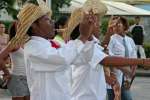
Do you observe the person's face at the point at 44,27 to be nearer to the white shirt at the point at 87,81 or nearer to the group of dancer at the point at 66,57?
the group of dancer at the point at 66,57

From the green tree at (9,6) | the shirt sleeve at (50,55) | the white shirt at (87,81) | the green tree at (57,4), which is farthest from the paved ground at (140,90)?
the shirt sleeve at (50,55)

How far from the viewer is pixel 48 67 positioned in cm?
440

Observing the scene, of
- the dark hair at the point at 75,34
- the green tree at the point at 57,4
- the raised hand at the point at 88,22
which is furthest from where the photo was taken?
the green tree at the point at 57,4

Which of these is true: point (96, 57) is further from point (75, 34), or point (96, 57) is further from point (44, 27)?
point (44, 27)

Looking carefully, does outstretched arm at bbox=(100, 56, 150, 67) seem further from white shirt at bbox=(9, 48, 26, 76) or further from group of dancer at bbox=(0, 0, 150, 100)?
white shirt at bbox=(9, 48, 26, 76)

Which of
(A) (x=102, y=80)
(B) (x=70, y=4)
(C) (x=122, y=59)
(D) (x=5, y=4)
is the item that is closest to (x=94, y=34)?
(A) (x=102, y=80)

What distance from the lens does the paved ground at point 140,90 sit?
1251 centimetres

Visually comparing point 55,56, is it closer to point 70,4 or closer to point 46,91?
point 46,91

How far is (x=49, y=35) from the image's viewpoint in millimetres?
4508

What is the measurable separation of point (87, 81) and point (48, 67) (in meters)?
0.55

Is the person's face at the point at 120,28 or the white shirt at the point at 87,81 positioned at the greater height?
the person's face at the point at 120,28

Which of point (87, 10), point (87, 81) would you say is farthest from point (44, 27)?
point (87, 81)

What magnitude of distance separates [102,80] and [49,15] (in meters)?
0.76

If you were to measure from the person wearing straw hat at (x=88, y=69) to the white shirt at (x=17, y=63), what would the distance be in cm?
215
